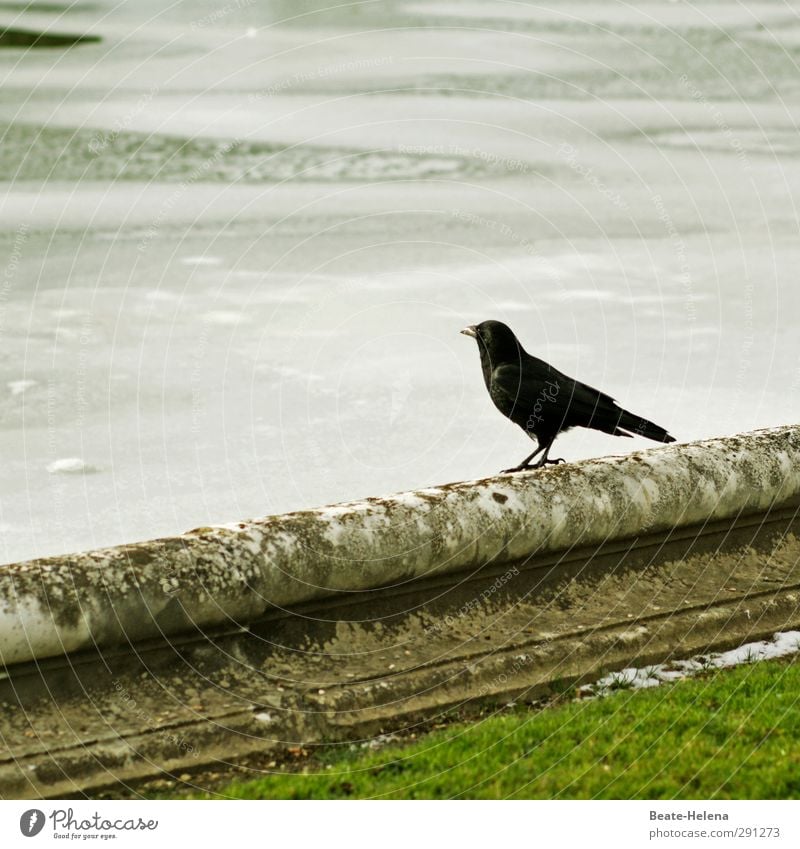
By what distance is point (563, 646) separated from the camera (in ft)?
12.9

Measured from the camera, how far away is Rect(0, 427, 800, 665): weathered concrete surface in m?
3.37

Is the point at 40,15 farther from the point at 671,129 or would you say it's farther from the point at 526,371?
the point at 526,371

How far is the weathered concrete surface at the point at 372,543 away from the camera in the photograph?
3369mm

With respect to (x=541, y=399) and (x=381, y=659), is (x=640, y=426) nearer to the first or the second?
(x=541, y=399)

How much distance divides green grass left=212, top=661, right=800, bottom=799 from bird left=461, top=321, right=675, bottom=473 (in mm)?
1388

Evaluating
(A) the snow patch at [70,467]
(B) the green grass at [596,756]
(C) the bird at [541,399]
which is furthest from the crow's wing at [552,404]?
(A) the snow patch at [70,467]

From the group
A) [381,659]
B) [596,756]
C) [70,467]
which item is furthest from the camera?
[70,467]

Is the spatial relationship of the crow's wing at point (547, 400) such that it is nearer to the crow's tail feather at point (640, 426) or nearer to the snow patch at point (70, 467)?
the crow's tail feather at point (640, 426)

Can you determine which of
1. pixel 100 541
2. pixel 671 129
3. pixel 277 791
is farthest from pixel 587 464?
pixel 671 129

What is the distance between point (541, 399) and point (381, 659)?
1.50 m

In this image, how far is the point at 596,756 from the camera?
11.0ft

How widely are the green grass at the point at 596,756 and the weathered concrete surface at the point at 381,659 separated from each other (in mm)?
150

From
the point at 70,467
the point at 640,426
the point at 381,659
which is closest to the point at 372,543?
the point at 381,659

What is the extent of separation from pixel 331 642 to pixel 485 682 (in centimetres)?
52
